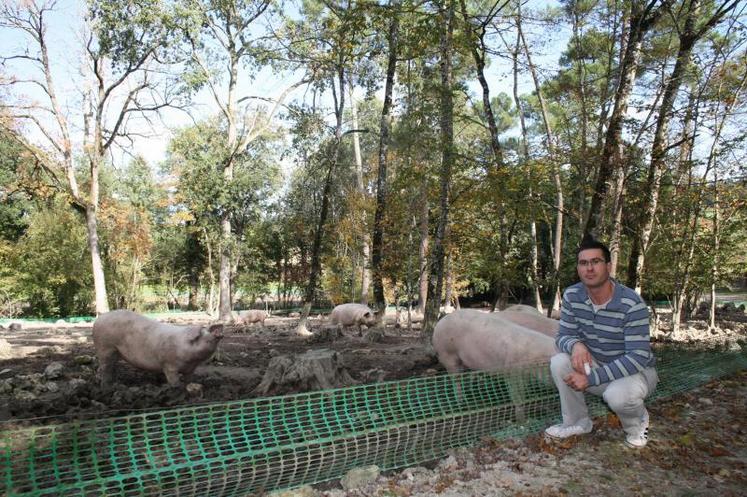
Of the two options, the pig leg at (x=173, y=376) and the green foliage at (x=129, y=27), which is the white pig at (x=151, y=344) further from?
the green foliage at (x=129, y=27)

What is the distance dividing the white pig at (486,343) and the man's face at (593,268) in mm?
1514

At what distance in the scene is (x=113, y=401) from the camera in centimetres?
510

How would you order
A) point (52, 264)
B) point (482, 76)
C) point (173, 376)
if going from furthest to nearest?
point (52, 264), point (482, 76), point (173, 376)

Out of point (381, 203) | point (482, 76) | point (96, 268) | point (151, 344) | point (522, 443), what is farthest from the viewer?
point (96, 268)

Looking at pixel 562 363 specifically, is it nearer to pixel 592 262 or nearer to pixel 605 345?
pixel 605 345

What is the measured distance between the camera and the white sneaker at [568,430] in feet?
11.8

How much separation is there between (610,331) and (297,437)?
214 centimetres

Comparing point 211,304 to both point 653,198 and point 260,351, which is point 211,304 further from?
point 653,198

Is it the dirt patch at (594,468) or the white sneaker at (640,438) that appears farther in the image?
the white sneaker at (640,438)

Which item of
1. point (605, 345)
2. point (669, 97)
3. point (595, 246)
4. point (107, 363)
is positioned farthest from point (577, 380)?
point (669, 97)

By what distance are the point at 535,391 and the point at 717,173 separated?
936 centimetres

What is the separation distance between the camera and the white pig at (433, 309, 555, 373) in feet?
15.4

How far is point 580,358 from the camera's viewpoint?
10.2ft

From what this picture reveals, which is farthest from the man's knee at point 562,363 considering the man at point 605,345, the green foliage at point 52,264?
the green foliage at point 52,264
